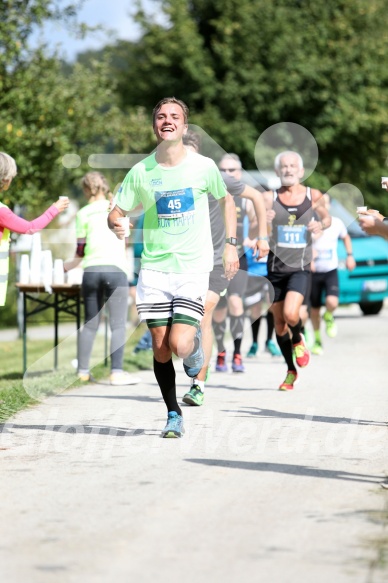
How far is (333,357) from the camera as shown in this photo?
47.2 ft

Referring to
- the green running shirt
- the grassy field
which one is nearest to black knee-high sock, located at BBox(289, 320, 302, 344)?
the grassy field

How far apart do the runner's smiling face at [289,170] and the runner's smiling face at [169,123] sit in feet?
12.3

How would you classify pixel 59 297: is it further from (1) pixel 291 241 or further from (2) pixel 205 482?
(2) pixel 205 482

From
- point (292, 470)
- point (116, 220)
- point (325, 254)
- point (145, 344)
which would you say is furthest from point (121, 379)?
point (292, 470)

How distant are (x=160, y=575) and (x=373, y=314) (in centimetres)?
1928

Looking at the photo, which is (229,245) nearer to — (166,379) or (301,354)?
(166,379)

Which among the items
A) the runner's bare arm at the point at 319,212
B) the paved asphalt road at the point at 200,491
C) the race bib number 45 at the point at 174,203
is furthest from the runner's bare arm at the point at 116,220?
the runner's bare arm at the point at 319,212

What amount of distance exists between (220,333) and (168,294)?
5312 mm

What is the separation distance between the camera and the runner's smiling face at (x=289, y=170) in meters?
11.4

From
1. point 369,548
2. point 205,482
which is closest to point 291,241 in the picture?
point 205,482

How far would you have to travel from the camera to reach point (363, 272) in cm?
2197

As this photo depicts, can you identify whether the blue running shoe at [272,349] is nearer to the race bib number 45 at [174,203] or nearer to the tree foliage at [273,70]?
the race bib number 45 at [174,203]

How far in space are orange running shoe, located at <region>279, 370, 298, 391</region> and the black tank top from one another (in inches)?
35.5

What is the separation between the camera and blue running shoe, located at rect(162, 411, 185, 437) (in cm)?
793
